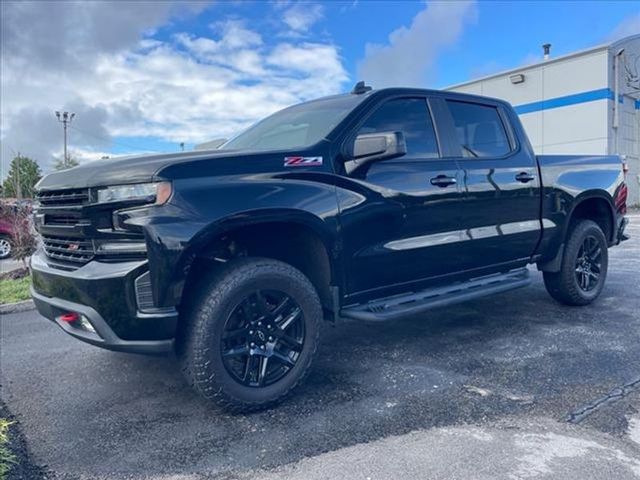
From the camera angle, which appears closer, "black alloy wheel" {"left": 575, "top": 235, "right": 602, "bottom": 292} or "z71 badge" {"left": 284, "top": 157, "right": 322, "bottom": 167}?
"z71 badge" {"left": 284, "top": 157, "right": 322, "bottom": 167}

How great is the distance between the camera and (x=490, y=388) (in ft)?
11.1

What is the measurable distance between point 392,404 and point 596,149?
1891 centimetres

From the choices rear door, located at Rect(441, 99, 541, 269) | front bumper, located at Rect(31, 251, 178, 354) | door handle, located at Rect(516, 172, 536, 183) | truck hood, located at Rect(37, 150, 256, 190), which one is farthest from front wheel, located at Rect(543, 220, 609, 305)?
front bumper, located at Rect(31, 251, 178, 354)

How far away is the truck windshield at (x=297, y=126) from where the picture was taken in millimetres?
3715

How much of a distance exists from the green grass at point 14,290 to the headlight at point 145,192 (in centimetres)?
462

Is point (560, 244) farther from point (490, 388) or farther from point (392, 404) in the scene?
point (392, 404)

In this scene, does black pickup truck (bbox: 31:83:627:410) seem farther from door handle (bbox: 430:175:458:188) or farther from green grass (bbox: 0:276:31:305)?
green grass (bbox: 0:276:31:305)

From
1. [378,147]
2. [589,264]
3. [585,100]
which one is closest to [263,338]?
[378,147]

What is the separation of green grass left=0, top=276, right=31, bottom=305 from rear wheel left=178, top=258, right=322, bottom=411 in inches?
185

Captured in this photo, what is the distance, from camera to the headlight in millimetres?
2771

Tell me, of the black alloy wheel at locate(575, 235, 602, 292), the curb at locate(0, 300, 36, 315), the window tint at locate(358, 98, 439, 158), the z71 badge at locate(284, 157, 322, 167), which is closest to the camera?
the z71 badge at locate(284, 157, 322, 167)

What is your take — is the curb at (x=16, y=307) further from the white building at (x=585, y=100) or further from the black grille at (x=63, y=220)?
the white building at (x=585, y=100)

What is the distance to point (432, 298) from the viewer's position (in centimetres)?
400

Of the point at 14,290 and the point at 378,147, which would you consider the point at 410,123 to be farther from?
the point at 14,290
